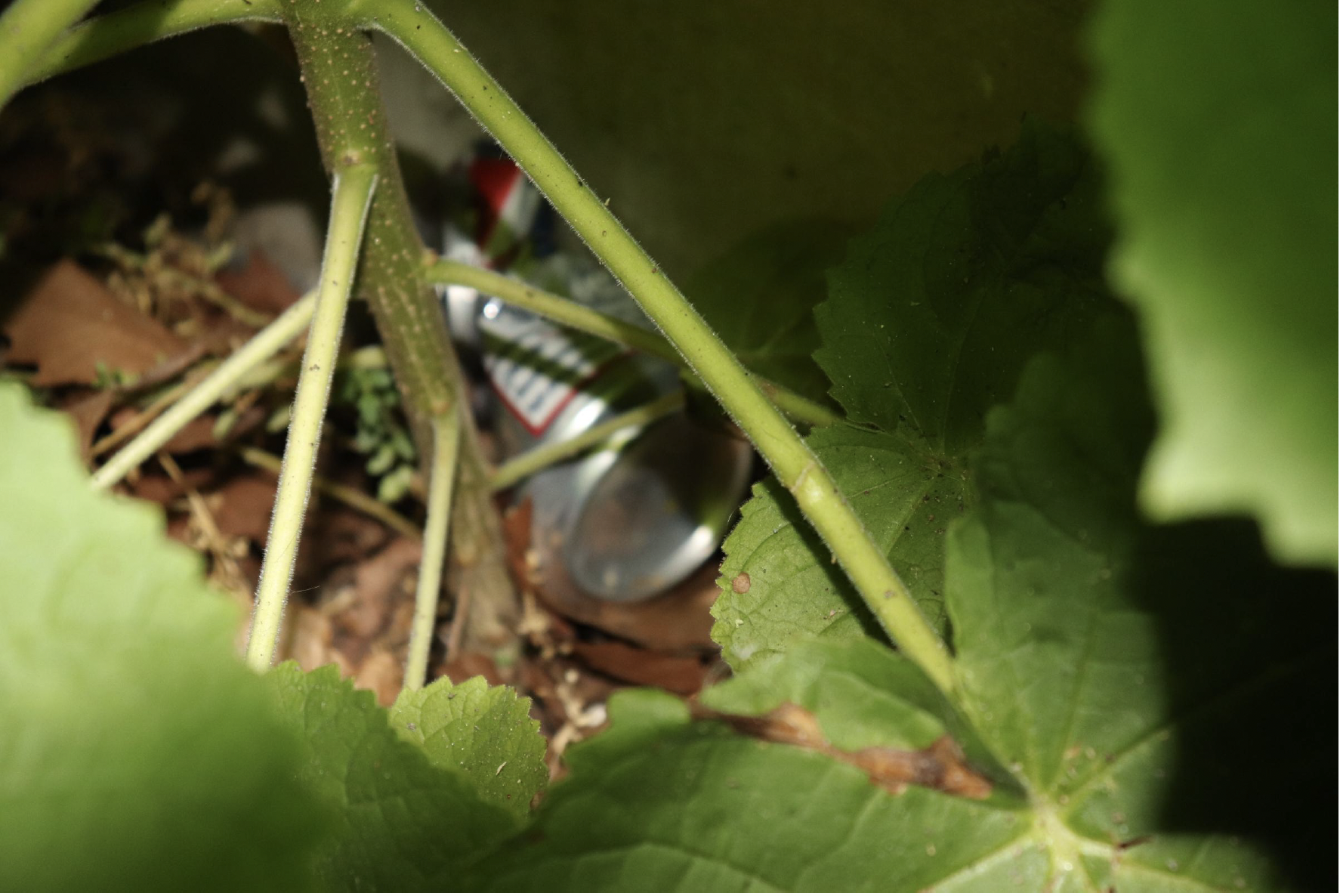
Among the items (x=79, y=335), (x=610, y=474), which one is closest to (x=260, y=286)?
(x=79, y=335)

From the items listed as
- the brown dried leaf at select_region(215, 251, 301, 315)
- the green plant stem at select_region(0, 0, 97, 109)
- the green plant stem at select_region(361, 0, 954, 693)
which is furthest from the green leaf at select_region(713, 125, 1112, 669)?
the brown dried leaf at select_region(215, 251, 301, 315)

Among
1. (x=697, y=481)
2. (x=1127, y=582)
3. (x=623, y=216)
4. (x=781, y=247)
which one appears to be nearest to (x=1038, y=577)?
(x=1127, y=582)

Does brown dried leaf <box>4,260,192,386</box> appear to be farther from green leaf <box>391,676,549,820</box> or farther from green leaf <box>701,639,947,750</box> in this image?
green leaf <box>701,639,947,750</box>

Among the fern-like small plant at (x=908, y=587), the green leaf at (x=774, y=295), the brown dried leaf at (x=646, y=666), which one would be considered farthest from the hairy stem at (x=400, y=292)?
the green leaf at (x=774, y=295)

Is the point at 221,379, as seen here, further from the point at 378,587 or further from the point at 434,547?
the point at 378,587

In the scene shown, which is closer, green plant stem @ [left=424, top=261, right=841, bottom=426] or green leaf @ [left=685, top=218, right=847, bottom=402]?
green plant stem @ [left=424, top=261, right=841, bottom=426]

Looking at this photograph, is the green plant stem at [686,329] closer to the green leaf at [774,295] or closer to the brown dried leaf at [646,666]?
the green leaf at [774,295]
